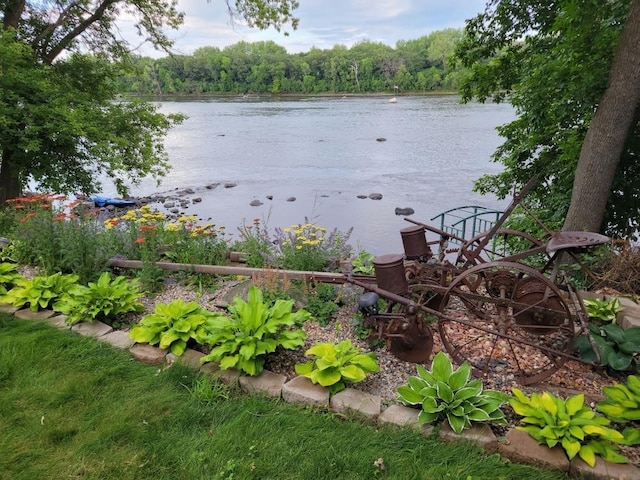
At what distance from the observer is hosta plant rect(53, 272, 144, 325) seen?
3.34 meters

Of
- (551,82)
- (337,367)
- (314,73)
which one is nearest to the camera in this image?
(337,367)

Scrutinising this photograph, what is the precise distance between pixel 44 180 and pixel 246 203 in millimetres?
5816

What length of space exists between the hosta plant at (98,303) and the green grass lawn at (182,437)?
57 cm

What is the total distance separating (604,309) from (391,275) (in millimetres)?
1706

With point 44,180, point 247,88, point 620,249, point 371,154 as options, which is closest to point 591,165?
point 620,249

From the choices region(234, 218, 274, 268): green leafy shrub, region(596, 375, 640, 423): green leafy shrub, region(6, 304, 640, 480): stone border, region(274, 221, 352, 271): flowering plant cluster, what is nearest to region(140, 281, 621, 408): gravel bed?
region(6, 304, 640, 480): stone border

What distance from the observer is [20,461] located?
2117 mm

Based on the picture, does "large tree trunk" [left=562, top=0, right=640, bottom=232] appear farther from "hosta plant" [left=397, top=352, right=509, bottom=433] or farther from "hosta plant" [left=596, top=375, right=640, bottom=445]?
"hosta plant" [left=397, top=352, right=509, bottom=433]

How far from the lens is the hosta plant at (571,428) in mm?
1998

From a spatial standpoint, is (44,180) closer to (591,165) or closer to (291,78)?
(591,165)

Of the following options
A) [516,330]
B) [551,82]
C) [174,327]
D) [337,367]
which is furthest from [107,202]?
[516,330]

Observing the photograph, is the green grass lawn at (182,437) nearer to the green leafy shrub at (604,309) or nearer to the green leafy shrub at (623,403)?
the green leafy shrub at (623,403)

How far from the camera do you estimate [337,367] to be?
2.54 m

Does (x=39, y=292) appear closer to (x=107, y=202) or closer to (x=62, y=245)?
A: (x=62, y=245)
